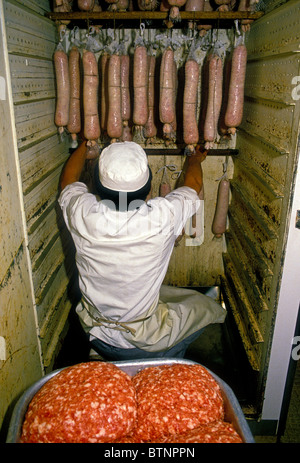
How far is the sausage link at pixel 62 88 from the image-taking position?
3166 mm

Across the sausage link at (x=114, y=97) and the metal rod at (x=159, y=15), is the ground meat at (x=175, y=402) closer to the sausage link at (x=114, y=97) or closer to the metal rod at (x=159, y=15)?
the sausage link at (x=114, y=97)

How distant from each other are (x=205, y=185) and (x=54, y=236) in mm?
2052

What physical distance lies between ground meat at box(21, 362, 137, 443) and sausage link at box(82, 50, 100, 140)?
2268mm

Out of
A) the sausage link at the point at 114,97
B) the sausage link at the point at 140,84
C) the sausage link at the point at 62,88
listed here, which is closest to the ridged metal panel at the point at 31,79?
the sausage link at the point at 62,88

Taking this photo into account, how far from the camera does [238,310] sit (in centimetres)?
395

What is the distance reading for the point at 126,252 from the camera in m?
2.48

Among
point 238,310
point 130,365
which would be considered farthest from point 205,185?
point 130,365

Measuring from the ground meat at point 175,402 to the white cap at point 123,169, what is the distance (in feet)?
4.09

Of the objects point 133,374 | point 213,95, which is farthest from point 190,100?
point 133,374

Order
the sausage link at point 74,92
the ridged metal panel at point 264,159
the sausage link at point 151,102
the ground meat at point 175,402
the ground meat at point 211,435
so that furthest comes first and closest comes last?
the sausage link at point 151,102 < the sausage link at point 74,92 < the ridged metal panel at point 264,159 < the ground meat at point 175,402 < the ground meat at point 211,435

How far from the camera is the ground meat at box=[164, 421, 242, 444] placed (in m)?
1.59

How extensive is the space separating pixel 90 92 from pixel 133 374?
2.48 metres

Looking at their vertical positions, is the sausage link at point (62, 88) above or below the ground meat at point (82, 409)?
above

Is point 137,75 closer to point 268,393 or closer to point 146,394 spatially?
point 146,394
